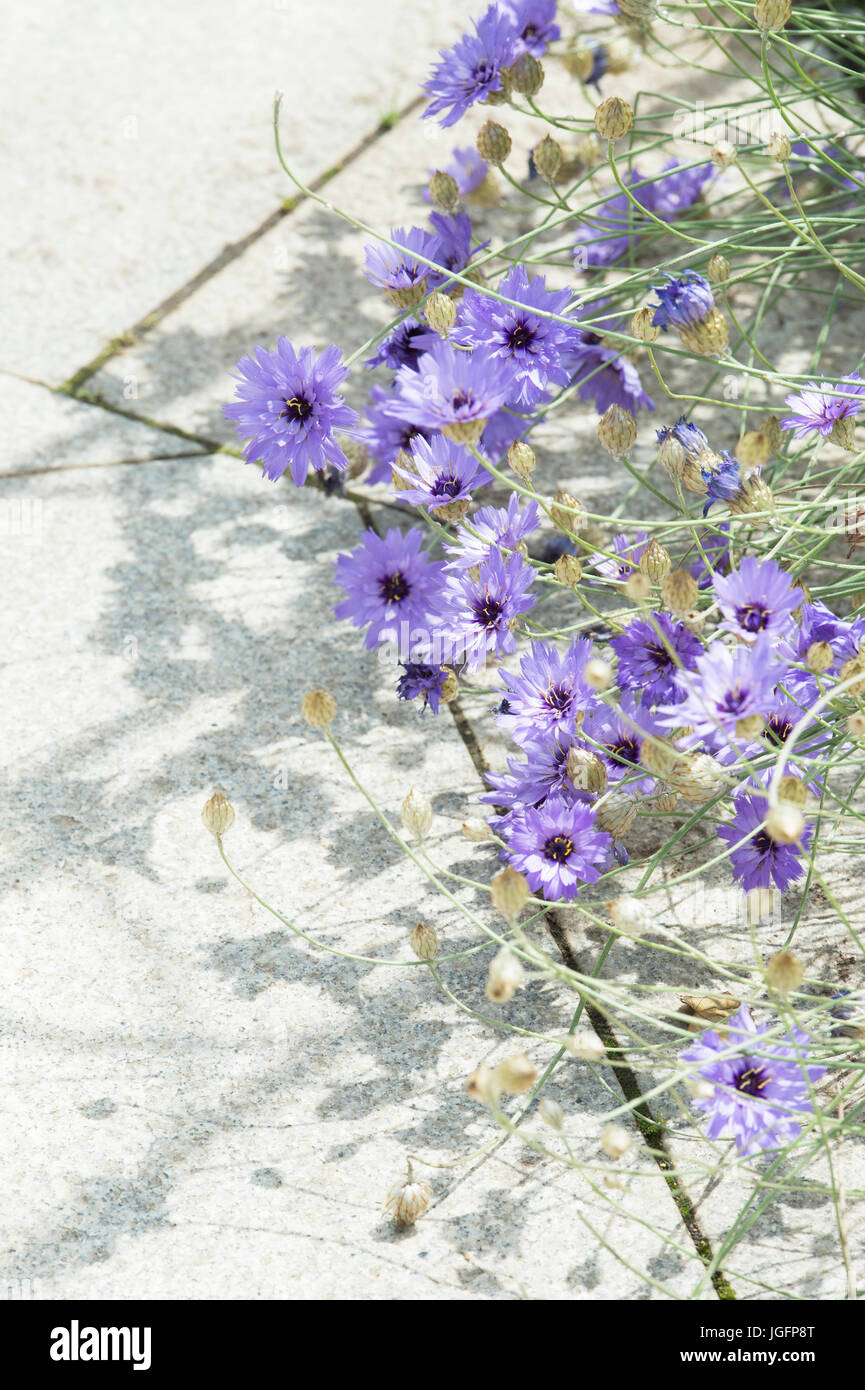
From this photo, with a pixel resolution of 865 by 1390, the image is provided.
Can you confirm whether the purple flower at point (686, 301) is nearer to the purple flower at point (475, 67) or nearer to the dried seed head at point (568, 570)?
the dried seed head at point (568, 570)

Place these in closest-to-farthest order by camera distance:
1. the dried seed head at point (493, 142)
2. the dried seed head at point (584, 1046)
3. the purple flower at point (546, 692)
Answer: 1. the dried seed head at point (584, 1046)
2. the purple flower at point (546, 692)
3. the dried seed head at point (493, 142)

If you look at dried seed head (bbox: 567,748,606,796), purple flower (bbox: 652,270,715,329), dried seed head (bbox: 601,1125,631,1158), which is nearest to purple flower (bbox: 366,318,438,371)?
purple flower (bbox: 652,270,715,329)

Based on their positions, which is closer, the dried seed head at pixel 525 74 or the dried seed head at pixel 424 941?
the dried seed head at pixel 424 941

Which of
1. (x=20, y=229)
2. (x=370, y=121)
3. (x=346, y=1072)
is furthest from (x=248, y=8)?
(x=346, y=1072)

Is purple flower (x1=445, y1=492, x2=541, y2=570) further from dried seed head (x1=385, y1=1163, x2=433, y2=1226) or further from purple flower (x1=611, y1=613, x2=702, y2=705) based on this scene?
dried seed head (x1=385, y1=1163, x2=433, y2=1226)

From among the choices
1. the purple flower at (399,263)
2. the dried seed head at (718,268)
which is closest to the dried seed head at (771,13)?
the dried seed head at (718,268)
